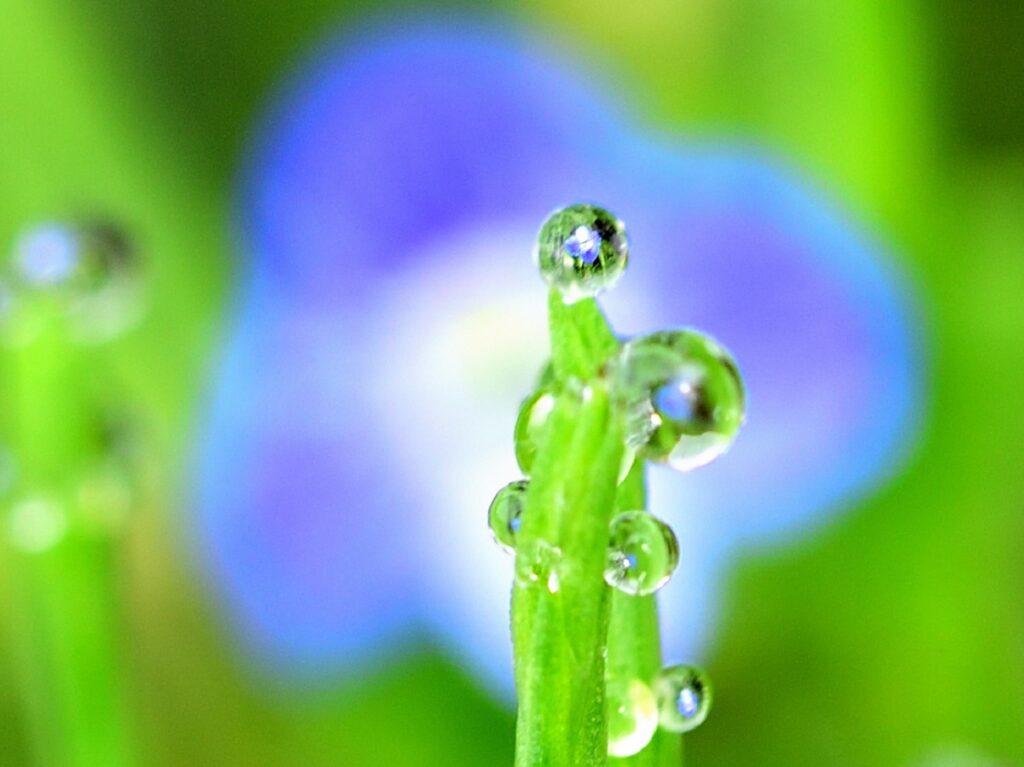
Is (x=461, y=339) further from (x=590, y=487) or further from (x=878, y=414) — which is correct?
(x=590, y=487)

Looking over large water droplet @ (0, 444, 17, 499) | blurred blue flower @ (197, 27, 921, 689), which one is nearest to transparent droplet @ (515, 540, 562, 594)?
large water droplet @ (0, 444, 17, 499)

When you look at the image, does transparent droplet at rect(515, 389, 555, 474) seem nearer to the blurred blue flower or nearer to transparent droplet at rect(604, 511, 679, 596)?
transparent droplet at rect(604, 511, 679, 596)

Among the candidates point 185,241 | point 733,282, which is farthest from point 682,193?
point 185,241

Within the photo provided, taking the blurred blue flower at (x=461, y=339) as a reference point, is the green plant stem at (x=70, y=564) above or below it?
below

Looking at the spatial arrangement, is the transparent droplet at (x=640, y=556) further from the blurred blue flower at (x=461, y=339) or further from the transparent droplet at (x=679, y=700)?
the blurred blue flower at (x=461, y=339)

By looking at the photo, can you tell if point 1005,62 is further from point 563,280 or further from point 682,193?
point 563,280

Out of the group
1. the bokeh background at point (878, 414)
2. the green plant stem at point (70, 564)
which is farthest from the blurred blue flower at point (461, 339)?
the green plant stem at point (70, 564)

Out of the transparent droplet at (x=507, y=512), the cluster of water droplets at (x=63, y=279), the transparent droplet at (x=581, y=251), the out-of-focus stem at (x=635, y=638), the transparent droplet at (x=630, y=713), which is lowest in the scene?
the transparent droplet at (x=630, y=713)
